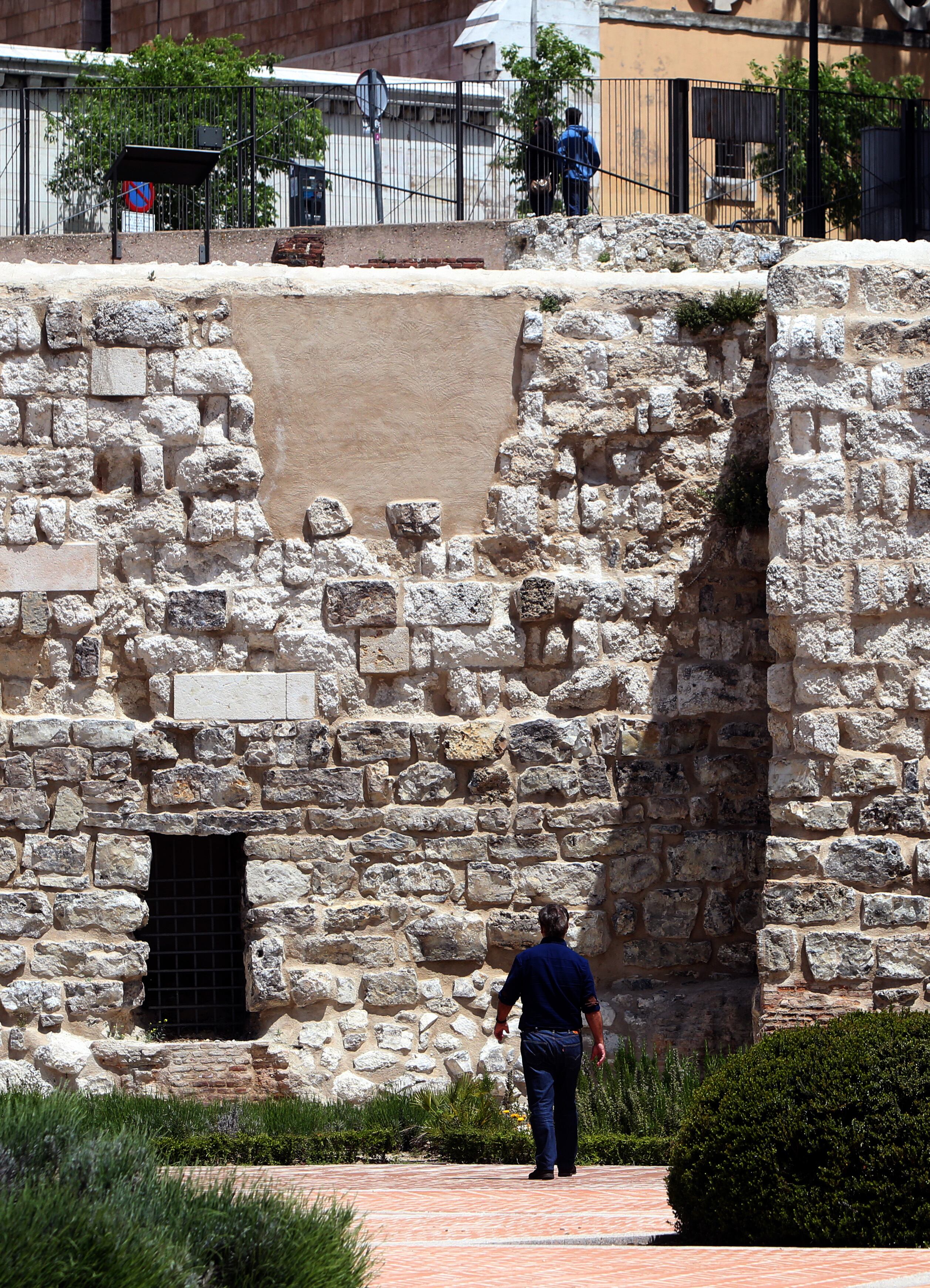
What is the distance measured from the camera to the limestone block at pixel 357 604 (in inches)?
380

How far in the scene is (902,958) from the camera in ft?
30.0

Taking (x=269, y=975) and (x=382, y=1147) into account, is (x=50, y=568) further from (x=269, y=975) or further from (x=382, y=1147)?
(x=382, y=1147)

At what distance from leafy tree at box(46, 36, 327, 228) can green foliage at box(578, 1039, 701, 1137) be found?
37.4ft

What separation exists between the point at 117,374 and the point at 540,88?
40.5ft

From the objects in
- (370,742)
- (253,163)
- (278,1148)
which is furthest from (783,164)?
(278,1148)

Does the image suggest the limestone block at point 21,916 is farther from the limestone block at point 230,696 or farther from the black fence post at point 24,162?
the black fence post at point 24,162

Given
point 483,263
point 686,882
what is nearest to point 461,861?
point 686,882

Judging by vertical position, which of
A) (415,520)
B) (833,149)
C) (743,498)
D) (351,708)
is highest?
(833,149)

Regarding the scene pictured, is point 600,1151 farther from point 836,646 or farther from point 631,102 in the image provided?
point 631,102

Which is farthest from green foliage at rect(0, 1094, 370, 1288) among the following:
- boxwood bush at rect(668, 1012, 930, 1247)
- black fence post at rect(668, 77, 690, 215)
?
black fence post at rect(668, 77, 690, 215)

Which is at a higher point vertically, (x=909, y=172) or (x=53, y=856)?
(x=909, y=172)

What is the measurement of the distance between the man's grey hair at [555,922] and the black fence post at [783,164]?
1100 cm

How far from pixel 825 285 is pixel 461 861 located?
3500 millimetres

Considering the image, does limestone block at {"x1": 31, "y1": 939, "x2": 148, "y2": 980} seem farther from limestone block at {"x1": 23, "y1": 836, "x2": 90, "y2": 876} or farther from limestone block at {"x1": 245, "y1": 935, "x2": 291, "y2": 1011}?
limestone block at {"x1": 245, "y1": 935, "x2": 291, "y2": 1011}
